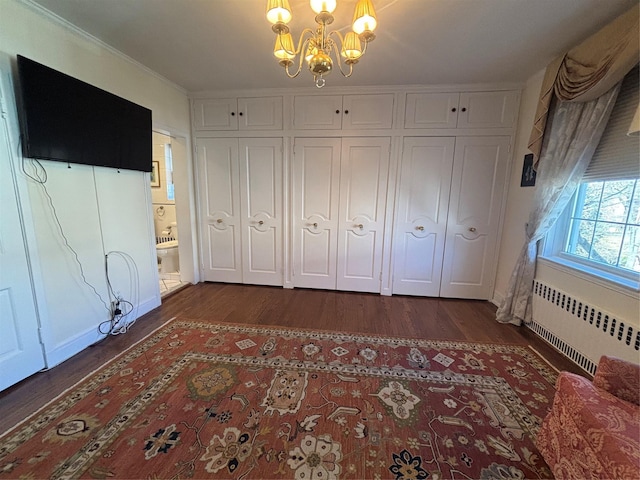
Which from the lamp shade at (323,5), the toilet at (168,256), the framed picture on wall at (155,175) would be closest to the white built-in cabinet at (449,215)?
the lamp shade at (323,5)

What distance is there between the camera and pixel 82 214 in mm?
2113

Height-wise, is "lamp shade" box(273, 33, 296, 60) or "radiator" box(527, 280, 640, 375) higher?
"lamp shade" box(273, 33, 296, 60)

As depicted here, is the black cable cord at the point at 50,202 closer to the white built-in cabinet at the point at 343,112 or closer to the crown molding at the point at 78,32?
the crown molding at the point at 78,32

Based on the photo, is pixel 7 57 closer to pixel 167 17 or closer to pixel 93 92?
pixel 93 92

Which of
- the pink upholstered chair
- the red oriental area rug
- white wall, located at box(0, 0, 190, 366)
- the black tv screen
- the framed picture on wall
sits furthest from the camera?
the framed picture on wall

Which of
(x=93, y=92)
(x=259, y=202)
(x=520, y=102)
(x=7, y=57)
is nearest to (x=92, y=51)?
(x=93, y=92)

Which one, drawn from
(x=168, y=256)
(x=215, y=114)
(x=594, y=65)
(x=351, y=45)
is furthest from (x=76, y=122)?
A: (x=594, y=65)

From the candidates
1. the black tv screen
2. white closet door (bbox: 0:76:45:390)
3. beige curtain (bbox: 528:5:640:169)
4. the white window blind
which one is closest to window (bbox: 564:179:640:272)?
the white window blind

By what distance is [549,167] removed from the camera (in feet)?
7.39

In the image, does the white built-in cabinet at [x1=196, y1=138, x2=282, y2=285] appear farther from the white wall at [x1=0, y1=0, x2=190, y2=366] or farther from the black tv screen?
the black tv screen

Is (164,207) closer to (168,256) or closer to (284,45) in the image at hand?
(168,256)

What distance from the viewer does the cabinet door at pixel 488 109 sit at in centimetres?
287

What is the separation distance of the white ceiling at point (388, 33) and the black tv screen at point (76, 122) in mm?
488

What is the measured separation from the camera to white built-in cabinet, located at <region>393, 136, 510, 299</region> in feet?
9.87
